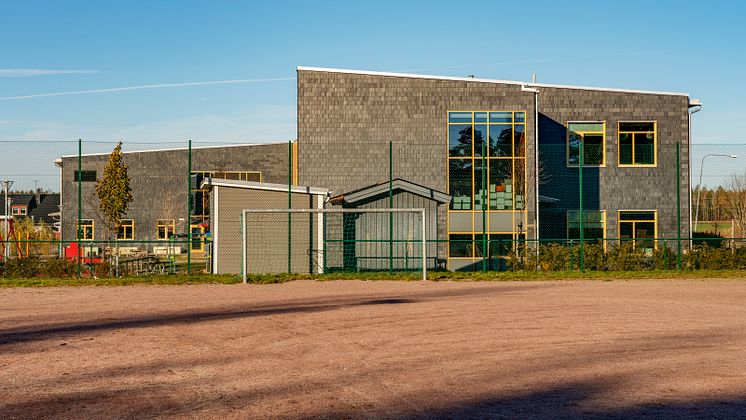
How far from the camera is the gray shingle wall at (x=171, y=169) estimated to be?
4644cm

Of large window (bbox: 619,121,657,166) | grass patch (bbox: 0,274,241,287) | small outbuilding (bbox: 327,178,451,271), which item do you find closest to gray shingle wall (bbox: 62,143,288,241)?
large window (bbox: 619,121,657,166)

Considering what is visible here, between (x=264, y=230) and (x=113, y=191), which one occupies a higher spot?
(x=113, y=191)

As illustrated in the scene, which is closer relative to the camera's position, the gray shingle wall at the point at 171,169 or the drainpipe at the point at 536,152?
the drainpipe at the point at 536,152

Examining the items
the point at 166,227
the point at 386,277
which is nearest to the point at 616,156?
the point at 386,277

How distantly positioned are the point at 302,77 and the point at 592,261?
13.3 meters

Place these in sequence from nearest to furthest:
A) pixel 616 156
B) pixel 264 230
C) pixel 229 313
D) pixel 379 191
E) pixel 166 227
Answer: pixel 229 313
pixel 264 230
pixel 379 191
pixel 616 156
pixel 166 227

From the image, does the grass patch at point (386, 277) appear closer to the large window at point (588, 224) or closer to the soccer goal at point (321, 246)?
the soccer goal at point (321, 246)

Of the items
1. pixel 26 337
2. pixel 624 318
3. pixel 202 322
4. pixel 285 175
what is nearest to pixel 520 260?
pixel 624 318

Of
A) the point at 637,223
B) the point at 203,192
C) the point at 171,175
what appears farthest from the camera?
the point at 171,175

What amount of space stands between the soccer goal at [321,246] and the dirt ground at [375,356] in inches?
240

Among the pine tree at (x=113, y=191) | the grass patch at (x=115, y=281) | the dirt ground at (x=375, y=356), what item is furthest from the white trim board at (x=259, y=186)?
the pine tree at (x=113, y=191)

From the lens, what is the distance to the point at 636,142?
3127 centimetres

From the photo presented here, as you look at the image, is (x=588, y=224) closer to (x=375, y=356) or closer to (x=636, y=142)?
(x=636, y=142)

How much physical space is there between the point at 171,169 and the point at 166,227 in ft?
11.8
